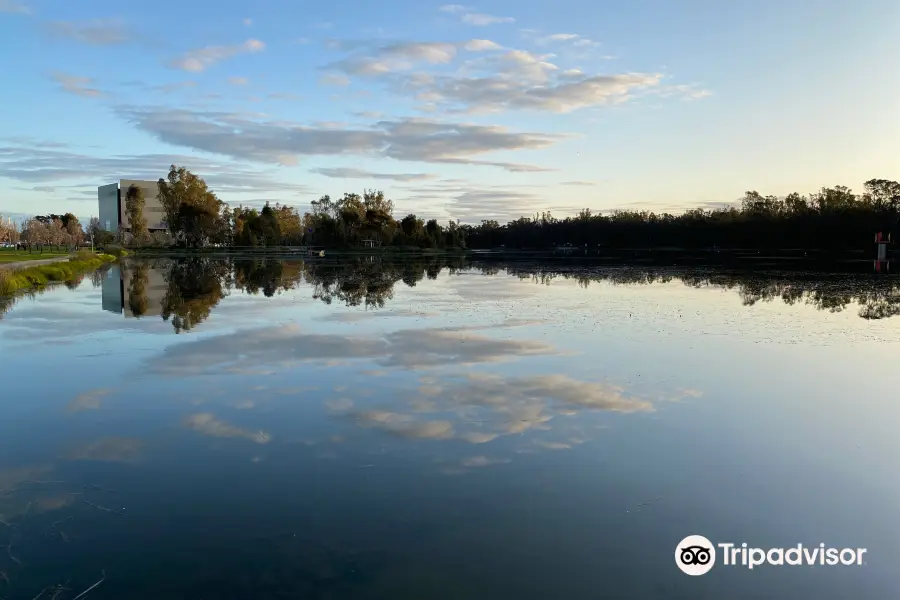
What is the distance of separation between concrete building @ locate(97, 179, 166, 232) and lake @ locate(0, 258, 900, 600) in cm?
10441

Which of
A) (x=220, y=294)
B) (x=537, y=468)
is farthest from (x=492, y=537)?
(x=220, y=294)

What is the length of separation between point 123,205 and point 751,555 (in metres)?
119

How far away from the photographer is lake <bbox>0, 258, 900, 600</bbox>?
484 centimetres

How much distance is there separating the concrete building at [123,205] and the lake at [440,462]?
104 meters

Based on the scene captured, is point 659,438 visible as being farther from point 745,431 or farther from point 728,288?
point 728,288

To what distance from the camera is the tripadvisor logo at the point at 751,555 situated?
5051 millimetres

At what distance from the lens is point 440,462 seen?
6934mm

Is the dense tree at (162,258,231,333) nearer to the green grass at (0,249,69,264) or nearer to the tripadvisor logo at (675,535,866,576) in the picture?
the green grass at (0,249,69,264)

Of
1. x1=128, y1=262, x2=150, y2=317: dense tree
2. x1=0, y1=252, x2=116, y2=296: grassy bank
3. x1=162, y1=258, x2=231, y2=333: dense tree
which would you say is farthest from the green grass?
x1=162, y1=258, x2=231, y2=333: dense tree

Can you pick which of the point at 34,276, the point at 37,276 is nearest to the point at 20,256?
the point at 37,276

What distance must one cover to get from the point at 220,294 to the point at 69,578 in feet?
70.5

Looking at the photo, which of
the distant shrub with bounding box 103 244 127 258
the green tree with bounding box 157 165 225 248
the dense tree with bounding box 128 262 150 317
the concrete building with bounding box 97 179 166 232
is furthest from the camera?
the concrete building with bounding box 97 179 166 232

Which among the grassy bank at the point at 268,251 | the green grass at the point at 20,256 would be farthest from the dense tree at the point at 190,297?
the grassy bank at the point at 268,251

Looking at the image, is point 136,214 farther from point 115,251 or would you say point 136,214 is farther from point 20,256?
point 20,256
